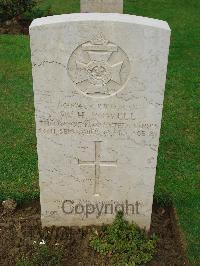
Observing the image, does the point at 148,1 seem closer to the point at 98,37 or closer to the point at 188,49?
the point at 188,49

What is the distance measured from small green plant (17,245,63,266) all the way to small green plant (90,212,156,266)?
0.38 meters

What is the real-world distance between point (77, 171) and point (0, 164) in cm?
174

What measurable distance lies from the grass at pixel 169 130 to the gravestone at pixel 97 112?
27.8 inches

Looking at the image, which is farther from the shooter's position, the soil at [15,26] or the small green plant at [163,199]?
the soil at [15,26]

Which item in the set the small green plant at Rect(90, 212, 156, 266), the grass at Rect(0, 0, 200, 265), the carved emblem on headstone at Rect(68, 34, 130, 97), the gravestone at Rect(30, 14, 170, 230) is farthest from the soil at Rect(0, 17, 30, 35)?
the carved emblem on headstone at Rect(68, 34, 130, 97)

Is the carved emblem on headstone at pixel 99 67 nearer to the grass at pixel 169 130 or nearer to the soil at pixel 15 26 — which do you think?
the grass at pixel 169 130

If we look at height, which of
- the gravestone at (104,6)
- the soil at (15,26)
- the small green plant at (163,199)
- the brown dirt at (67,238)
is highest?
the gravestone at (104,6)

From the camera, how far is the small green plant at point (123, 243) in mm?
4316

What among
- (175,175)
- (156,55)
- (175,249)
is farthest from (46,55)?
(175,175)

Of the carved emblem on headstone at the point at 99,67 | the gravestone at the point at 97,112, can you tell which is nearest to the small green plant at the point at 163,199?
the gravestone at the point at 97,112

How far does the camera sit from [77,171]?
4395 millimetres

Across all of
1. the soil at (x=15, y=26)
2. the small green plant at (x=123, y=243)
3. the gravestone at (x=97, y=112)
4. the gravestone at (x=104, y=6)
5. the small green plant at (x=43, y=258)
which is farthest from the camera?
the soil at (x=15, y=26)

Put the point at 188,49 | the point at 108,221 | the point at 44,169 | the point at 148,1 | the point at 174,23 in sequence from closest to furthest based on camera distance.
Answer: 1. the point at 44,169
2. the point at 108,221
3. the point at 188,49
4. the point at 174,23
5. the point at 148,1

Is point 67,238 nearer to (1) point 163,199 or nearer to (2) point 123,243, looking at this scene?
(2) point 123,243
